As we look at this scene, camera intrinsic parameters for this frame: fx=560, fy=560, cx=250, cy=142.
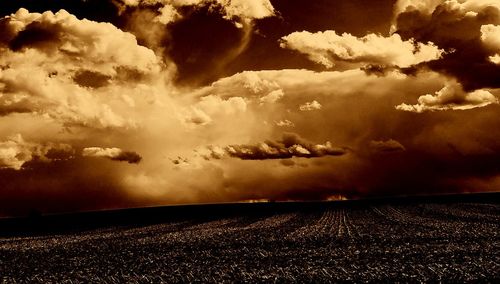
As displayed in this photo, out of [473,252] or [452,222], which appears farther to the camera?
[452,222]

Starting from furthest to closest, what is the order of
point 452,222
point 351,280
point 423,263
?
point 452,222
point 423,263
point 351,280

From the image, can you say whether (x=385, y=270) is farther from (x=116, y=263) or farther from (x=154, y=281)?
(x=116, y=263)

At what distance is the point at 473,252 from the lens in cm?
1423

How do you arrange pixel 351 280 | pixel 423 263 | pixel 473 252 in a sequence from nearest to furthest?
pixel 351 280, pixel 423 263, pixel 473 252

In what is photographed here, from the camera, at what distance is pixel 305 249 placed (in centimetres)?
1606

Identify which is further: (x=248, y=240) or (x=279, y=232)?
(x=279, y=232)

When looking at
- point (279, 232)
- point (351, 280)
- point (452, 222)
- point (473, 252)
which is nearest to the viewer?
point (351, 280)

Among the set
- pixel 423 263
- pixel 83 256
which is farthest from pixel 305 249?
pixel 83 256

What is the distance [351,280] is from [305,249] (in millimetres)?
4967

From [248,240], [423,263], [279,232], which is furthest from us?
[279,232]

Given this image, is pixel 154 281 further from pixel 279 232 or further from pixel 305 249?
pixel 279 232

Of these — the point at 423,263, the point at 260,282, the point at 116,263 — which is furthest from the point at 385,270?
the point at 116,263

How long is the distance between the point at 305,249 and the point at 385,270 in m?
4.18

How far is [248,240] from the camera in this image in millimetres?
19203
